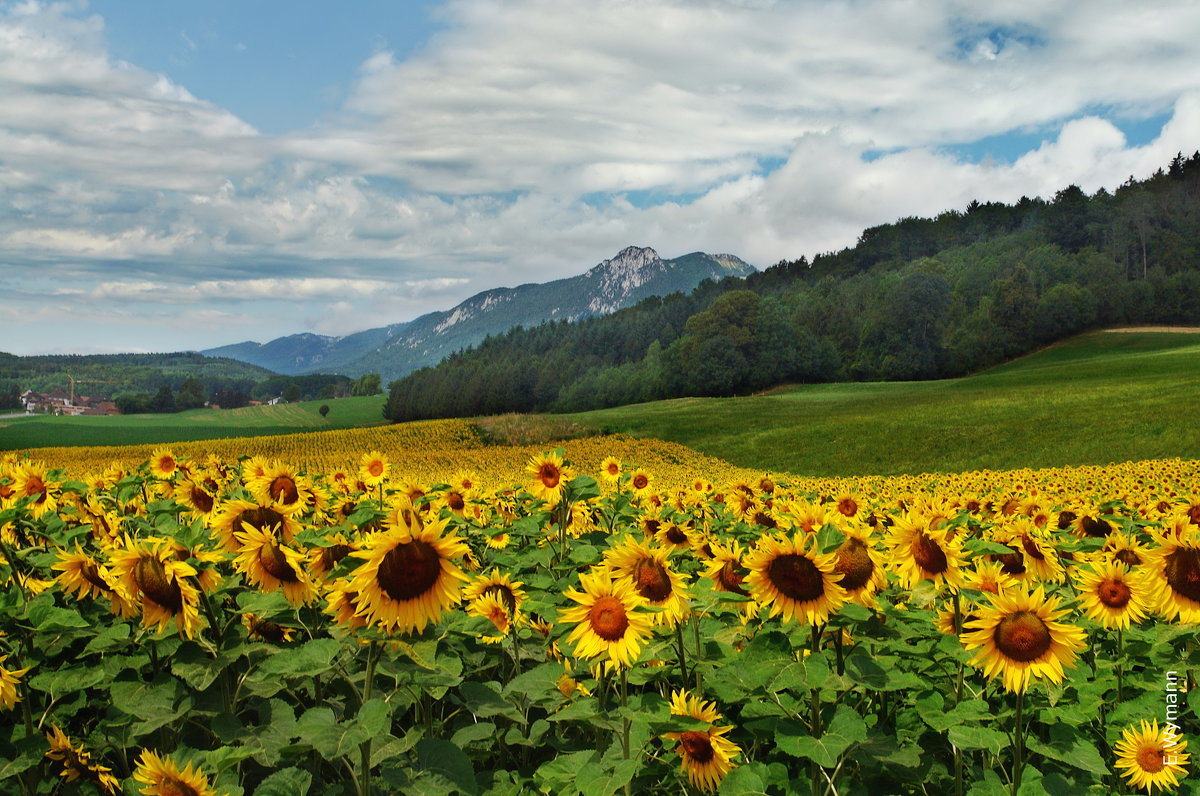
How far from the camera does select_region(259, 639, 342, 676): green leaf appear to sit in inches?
94.6

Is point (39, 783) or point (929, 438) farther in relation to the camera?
point (929, 438)

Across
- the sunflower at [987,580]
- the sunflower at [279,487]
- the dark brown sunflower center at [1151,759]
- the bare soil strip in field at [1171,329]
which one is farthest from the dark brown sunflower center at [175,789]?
the bare soil strip in field at [1171,329]

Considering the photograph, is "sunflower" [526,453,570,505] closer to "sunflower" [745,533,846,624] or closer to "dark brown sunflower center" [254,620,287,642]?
"dark brown sunflower center" [254,620,287,642]

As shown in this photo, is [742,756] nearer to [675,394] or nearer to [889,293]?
[675,394]

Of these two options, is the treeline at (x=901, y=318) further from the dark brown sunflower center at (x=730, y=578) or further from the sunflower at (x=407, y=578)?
the sunflower at (x=407, y=578)

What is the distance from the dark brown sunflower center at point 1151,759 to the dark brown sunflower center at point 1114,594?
77 cm

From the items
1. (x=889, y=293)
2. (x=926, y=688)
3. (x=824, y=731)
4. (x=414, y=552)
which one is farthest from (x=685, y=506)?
(x=889, y=293)

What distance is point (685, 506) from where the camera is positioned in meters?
7.31

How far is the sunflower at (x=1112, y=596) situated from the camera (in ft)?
11.5

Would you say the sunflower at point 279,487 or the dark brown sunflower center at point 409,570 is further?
the sunflower at point 279,487

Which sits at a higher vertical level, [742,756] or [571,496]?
[571,496]

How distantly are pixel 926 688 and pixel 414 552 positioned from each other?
238 centimetres

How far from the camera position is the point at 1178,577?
3271 millimetres

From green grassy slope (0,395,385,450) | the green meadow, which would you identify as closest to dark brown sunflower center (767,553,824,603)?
the green meadow
